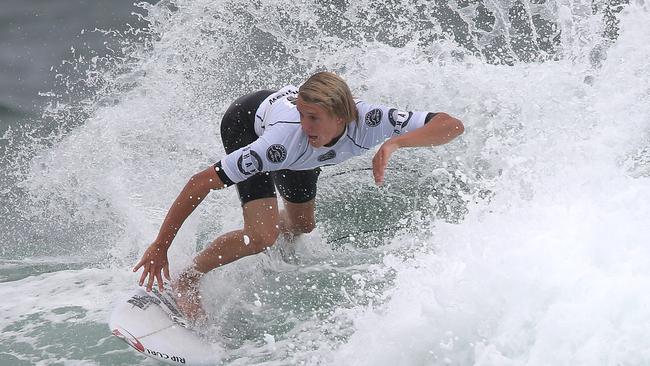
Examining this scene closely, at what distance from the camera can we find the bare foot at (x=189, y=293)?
4.62 metres

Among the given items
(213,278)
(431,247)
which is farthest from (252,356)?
(431,247)

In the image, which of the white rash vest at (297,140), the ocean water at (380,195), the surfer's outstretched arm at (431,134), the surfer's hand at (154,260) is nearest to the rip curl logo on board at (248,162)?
the white rash vest at (297,140)

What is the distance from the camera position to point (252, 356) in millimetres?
4254

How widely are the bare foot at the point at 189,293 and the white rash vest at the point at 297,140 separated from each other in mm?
782

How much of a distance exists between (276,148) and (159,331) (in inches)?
46.0

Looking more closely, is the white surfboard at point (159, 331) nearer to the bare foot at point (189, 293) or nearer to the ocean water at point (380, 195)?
the bare foot at point (189, 293)

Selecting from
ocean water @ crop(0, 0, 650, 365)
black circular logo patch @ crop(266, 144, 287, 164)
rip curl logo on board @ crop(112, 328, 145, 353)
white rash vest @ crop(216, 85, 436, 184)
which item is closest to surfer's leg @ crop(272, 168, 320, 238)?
ocean water @ crop(0, 0, 650, 365)

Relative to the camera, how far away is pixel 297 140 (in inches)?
172

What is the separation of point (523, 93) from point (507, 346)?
372cm

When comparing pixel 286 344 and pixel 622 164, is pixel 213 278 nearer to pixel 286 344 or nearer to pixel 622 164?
pixel 286 344

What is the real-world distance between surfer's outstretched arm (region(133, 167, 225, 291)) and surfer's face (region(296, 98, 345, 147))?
53 centimetres

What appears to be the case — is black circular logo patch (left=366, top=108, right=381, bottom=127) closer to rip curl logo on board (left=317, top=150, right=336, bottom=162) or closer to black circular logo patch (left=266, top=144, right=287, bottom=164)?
rip curl logo on board (left=317, top=150, right=336, bottom=162)

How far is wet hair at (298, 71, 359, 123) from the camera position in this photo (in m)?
4.08

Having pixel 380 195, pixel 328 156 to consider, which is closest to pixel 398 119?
pixel 328 156
